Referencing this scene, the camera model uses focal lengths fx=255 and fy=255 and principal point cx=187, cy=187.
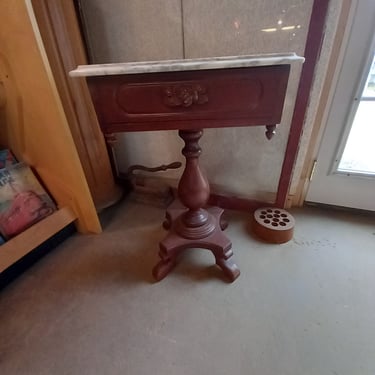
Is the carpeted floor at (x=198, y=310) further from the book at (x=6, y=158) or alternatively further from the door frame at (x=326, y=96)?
the book at (x=6, y=158)

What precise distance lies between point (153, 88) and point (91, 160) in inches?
28.6

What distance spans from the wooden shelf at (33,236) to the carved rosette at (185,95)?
78cm

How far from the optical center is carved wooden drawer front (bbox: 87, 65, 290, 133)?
24.8 inches

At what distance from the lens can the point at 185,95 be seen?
0.65m

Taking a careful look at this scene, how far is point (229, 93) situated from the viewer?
0.65m

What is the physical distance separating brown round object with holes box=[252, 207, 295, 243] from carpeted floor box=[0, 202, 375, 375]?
0.13 ft

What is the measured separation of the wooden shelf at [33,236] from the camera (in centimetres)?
97

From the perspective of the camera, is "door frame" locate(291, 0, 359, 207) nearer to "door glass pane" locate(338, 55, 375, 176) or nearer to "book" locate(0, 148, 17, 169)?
"door glass pane" locate(338, 55, 375, 176)

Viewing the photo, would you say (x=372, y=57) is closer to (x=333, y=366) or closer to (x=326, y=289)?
(x=326, y=289)

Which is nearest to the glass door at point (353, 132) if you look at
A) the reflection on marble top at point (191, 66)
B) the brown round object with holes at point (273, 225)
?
the brown round object with holes at point (273, 225)

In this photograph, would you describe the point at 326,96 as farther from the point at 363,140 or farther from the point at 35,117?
the point at 35,117

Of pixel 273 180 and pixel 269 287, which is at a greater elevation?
pixel 273 180

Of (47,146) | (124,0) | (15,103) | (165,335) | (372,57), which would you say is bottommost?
(165,335)

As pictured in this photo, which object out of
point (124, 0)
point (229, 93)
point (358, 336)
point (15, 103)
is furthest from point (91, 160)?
point (358, 336)
